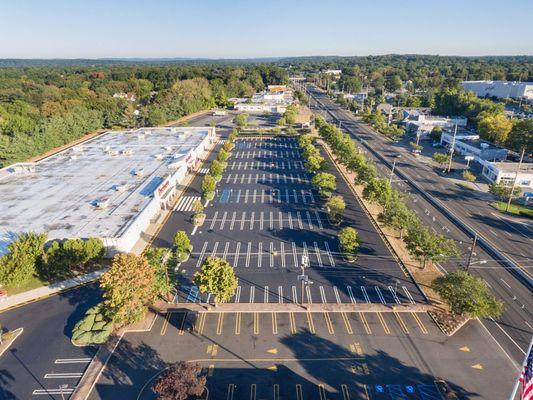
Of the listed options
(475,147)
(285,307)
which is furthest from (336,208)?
(475,147)

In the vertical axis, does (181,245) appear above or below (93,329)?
above

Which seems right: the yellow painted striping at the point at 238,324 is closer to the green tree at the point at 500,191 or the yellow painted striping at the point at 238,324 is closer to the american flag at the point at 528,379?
the american flag at the point at 528,379

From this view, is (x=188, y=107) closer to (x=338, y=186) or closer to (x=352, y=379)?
(x=338, y=186)

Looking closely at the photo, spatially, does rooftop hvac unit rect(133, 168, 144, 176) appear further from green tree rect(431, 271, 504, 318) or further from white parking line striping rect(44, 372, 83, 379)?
green tree rect(431, 271, 504, 318)

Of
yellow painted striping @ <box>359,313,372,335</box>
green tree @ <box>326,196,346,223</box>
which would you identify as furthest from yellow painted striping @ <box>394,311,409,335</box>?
green tree @ <box>326,196,346,223</box>

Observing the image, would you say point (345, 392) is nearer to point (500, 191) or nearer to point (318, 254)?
point (318, 254)

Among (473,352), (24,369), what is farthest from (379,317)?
(24,369)
